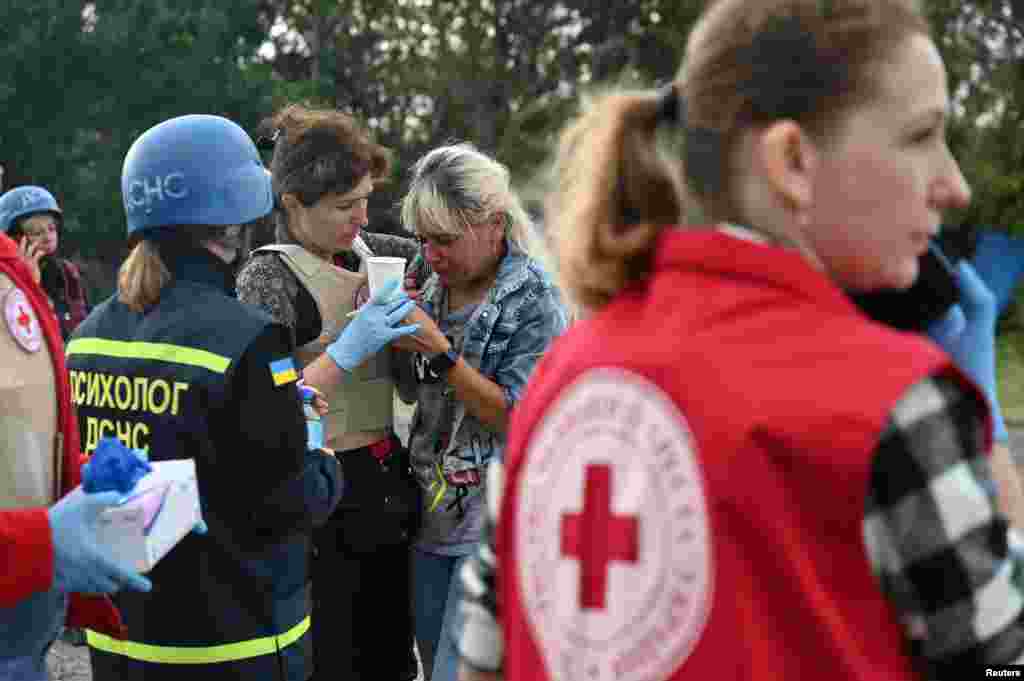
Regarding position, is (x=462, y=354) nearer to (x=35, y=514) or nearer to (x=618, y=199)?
(x=35, y=514)

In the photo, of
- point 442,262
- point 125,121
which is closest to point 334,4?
point 125,121

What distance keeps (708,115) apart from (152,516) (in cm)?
146

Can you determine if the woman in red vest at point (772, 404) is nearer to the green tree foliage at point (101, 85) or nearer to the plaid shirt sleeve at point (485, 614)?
the plaid shirt sleeve at point (485, 614)

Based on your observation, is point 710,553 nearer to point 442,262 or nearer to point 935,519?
point 935,519

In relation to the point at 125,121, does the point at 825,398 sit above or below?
above

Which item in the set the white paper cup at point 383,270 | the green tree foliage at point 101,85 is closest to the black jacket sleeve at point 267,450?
the white paper cup at point 383,270

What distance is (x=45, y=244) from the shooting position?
318 inches

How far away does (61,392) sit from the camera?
2600 mm

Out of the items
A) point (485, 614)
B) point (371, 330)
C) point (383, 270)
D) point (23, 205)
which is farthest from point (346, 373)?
point (23, 205)

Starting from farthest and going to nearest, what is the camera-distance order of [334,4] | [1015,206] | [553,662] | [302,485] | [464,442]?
1. [334,4]
2. [1015,206]
3. [464,442]
4. [302,485]
5. [553,662]

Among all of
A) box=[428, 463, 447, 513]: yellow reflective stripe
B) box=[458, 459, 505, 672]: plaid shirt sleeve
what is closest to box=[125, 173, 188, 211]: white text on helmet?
box=[428, 463, 447, 513]: yellow reflective stripe

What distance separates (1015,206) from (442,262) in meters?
12.4

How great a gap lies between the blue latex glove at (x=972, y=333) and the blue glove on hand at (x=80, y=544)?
142 centimetres

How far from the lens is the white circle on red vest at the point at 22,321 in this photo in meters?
2.47
